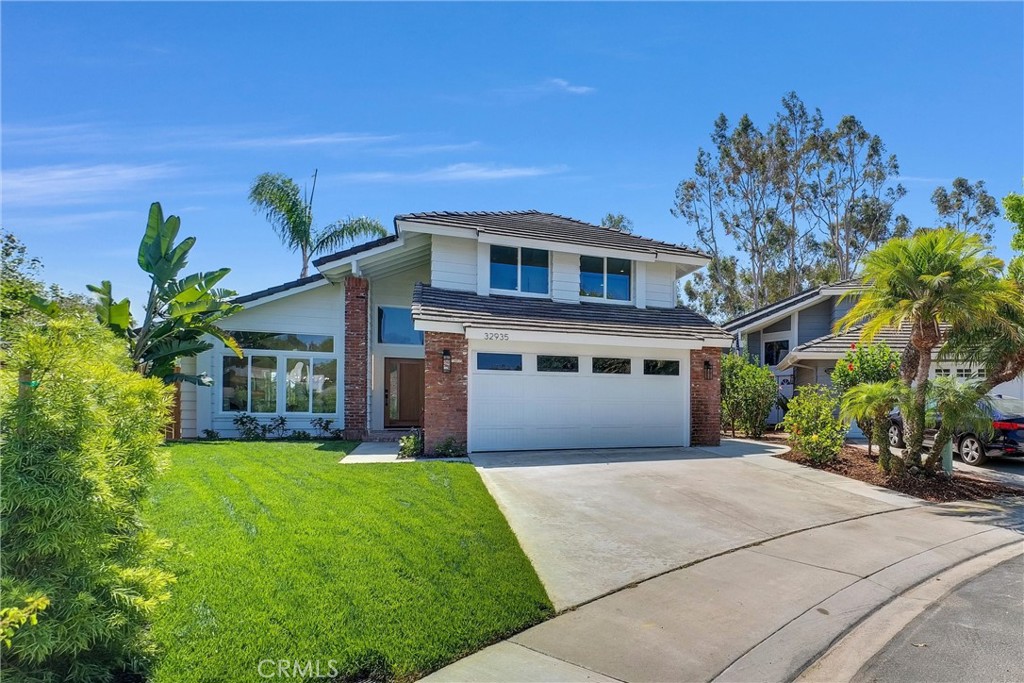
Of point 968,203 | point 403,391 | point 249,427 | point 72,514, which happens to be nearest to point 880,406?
point 72,514

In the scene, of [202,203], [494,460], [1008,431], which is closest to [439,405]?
[494,460]

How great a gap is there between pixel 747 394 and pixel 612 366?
6.08m

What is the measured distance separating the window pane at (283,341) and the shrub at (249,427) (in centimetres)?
200

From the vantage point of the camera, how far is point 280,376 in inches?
584

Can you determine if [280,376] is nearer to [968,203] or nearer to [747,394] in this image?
[747,394]

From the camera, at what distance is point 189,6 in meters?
7.44

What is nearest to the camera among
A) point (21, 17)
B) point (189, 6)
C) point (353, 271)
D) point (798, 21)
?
point (21, 17)

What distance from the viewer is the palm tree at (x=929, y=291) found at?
9.48 meters

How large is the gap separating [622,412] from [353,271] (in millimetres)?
8367

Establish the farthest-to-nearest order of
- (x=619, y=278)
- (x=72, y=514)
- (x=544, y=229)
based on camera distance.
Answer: (x=619, y=278)
(x=544, y=229)
(x=72, y=514)

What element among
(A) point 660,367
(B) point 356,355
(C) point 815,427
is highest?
(B) point 356,355

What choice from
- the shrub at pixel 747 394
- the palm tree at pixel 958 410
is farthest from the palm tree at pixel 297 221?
the palm tree at pixel 958 410

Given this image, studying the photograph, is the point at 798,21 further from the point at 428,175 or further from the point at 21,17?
the point at 21,17

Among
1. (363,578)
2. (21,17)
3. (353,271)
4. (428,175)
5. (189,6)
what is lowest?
(363,578)
